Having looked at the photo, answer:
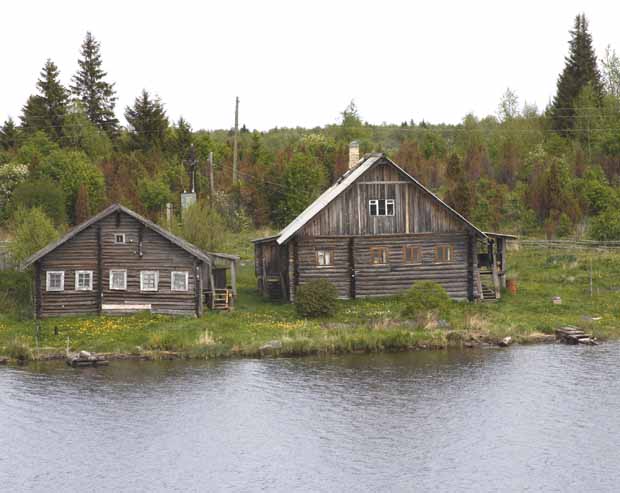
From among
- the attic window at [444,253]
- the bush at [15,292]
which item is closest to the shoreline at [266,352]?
the bush at [15,292]

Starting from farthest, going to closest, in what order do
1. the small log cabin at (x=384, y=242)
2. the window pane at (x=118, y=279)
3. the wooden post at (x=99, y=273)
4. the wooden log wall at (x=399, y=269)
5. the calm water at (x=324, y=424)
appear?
1. the wooden log wall at (x=399, y=269)
2. the small log cabin at (x=384, y=242)
3. the window pane at (x=118, y=279)
4. the wooden post at (x=99, y=273)
5. the calm water at (x=324, y=424)

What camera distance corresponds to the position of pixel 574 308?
1879 inches

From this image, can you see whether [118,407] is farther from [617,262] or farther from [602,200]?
[602,200]

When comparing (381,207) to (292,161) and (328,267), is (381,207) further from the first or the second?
(292,161)

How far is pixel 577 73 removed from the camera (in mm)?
93250

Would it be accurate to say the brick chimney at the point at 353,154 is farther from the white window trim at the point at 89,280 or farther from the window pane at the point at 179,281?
the white window trim at the point at 89,280

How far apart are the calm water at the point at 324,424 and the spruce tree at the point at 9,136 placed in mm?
56591

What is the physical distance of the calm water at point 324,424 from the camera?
2681 cm

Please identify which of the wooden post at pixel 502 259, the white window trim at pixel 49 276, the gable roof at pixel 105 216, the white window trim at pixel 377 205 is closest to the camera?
the gable roof at pixel 105 216

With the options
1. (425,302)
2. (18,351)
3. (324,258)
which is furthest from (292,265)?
(18,351)

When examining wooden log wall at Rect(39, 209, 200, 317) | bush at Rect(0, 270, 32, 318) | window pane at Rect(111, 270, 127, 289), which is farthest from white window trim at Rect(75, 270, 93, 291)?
bush at Rect(0, 270, 32, 318)

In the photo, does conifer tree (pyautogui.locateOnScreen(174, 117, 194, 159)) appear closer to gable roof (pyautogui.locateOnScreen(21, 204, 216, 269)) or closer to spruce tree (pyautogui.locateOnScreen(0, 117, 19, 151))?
spruce tree (pyautogui.locateOnScreen(0, 117, 19, 151))

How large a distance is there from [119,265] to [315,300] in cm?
927

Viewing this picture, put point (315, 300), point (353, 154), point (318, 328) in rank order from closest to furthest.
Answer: point (318, 328) → point (315, 300) → point (353, 154)
